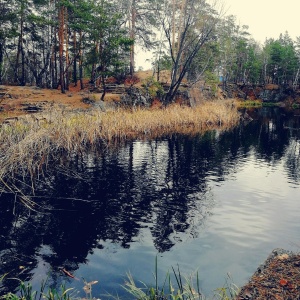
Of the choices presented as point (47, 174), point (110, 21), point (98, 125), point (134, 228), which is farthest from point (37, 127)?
point (110, 21)

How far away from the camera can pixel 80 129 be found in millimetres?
16328

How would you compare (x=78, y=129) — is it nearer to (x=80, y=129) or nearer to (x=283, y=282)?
(x=80, y=129)

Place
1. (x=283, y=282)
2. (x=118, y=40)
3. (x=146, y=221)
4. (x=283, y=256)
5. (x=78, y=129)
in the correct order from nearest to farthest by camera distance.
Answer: (x=283, y=282)
(x=283, y=256)
(x=146, y=221)
(x=78, y=129)
(x=118, y=40)

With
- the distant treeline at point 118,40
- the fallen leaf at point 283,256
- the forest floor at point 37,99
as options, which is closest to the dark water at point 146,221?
the fallen leaf at point 283,256

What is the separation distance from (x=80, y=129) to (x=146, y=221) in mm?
9464

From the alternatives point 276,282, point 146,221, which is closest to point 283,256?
point 276,282

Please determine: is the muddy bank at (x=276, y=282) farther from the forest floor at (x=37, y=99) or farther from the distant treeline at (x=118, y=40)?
the distant treeline at (x=118, y=40)

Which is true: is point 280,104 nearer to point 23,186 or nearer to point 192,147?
point 192,147

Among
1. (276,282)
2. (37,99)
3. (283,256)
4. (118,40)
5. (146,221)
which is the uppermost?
(118,40)

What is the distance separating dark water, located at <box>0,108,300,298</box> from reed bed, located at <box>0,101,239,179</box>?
0.95m

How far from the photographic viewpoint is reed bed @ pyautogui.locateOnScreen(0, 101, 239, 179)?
10859mm

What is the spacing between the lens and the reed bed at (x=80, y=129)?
10.9m

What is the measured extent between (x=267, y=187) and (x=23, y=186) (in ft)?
27.7

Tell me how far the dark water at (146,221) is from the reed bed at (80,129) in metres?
0.95
